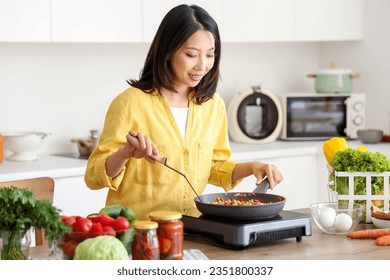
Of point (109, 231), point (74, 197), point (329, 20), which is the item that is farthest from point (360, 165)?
point (329, 20)

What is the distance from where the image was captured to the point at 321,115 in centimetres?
495

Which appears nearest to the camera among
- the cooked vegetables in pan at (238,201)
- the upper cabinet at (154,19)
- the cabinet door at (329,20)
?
the cooked vegetables in pan at (238,201)

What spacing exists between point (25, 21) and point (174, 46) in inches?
60.3

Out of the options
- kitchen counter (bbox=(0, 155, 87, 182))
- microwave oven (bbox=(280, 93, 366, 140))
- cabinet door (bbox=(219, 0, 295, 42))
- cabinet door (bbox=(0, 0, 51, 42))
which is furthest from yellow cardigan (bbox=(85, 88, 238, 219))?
Result: microwave oven (bbox=(280, 93, 366, 140))

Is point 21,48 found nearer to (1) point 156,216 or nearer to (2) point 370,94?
(2) point 370,94

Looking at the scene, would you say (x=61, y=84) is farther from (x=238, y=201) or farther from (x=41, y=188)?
(x=238, y=201)

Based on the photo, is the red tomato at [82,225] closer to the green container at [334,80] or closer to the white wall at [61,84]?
the white wall at [61,84]

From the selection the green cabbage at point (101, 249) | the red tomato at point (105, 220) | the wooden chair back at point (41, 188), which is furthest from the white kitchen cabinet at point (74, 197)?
the green cabbage at point (101, 249)

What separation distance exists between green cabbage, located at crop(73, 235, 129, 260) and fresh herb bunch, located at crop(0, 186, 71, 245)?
60 millimetres

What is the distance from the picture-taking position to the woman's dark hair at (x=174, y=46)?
2.62 meters

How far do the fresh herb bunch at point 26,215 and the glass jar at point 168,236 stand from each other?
0.73 feet
